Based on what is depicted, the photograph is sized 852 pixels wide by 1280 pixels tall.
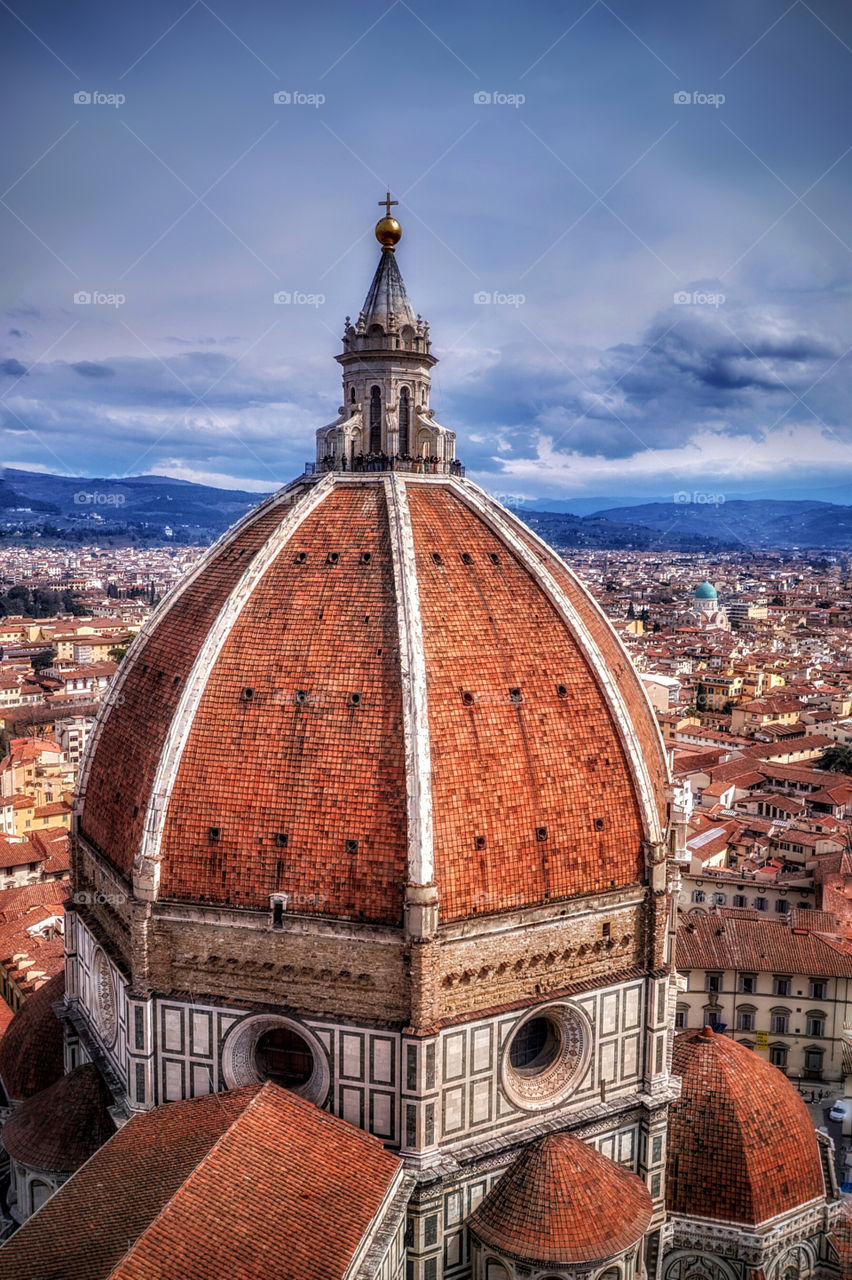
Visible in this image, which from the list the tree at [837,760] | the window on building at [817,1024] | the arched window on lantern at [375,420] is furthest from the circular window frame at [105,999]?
the tree at [837,760]

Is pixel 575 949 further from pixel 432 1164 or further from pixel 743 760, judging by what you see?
pixel 743 760

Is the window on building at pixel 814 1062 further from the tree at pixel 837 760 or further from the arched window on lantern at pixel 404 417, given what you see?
the tree at pixel 837 760

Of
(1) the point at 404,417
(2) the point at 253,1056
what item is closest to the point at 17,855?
(2) the point at 253,1056

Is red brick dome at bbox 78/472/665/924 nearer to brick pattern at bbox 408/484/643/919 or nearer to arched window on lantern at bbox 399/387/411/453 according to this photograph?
brick pattern at bbox 408/484/643/919

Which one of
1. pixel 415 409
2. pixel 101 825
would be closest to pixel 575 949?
pixel 101 825

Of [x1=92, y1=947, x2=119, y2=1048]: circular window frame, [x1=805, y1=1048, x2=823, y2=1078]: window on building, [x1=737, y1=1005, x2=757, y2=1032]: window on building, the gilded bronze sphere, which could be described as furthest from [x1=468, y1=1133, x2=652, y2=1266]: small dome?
[x1=805, y1=1048, x2=823, y2=1078]: window on building

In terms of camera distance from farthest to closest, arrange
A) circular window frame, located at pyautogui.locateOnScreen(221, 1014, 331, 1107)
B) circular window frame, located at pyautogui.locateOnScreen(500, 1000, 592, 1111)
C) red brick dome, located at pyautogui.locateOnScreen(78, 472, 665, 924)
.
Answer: circular window frame, located at pyautogui.locateOnScreen(500, 1000, 592, 1111), circular window frame, located at pyautogui.locateOnScreen(221, 1014, 331, 1107), red brick dome, located at pyautogui.locateOnScreen(78, 472, 665, 924)
